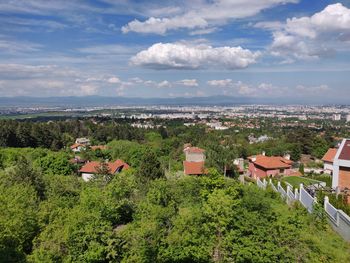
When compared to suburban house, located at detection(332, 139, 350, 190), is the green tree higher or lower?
lower

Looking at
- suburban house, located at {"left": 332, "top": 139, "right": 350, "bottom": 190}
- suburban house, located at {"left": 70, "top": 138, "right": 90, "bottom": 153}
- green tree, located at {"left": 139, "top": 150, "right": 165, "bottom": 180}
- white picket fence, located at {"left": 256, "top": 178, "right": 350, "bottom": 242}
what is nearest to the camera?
white picket fence, located at {"left": 256, "top": 178, "right": 350, "bottom": 242}

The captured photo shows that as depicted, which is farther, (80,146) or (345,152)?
(80,146)

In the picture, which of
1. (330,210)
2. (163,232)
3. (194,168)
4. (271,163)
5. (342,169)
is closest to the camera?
(163,232)

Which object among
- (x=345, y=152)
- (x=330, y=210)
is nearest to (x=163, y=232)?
(x=330, y=210)

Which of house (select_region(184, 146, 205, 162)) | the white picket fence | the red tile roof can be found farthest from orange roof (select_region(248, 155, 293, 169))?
the red tile roof

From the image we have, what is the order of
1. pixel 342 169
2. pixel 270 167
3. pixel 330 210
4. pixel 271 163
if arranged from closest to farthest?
pixel 330 210, pixel 342 169, pixel 270 167, pixel 271 163

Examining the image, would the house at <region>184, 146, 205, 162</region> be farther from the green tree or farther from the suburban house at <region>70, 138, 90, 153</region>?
the suburban house at <region>70, 138, 90, 153</region>

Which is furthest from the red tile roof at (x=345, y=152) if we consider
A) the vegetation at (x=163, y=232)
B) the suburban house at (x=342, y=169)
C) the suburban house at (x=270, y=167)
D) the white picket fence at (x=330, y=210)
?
the suburban house at (x=270, y=167)

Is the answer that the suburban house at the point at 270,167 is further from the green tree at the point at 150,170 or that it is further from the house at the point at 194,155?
the green tree at the point at 150,170

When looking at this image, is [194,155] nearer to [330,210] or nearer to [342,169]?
[342,169]
